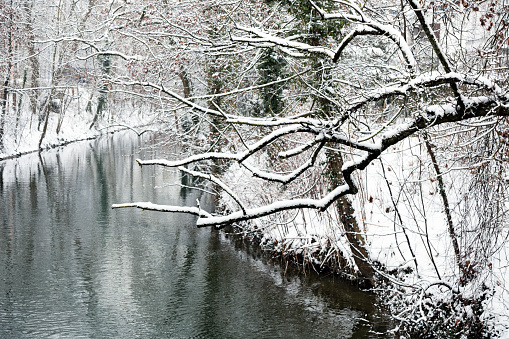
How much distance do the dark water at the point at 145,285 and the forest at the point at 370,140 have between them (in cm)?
90

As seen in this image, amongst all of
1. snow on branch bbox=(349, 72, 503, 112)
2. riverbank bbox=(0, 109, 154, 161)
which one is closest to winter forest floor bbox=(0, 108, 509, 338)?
snow on branch bbox=(349, 72, 503, 112)

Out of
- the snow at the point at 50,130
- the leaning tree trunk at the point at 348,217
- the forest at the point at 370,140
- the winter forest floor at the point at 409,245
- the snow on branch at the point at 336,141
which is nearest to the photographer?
the snow on branch at the point at 336,141

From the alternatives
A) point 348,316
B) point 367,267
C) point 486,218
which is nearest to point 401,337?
point 348,316

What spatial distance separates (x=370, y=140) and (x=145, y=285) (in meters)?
5.23

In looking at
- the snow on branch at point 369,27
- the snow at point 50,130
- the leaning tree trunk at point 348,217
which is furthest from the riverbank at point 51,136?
the snow on branch at point 369,27

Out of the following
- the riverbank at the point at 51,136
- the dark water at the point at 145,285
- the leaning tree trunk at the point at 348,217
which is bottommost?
the dark water at the point at 145,285

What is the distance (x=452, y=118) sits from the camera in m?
4.11

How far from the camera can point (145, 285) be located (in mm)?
9797

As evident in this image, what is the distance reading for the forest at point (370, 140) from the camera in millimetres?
4066

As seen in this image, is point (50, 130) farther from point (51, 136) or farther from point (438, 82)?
point (438, 82)

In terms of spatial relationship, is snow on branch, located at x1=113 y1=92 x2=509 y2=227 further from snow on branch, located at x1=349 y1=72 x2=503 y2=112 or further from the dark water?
the dark water

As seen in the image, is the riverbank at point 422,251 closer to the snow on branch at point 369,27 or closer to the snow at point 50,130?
the snow on branch at point 369,27

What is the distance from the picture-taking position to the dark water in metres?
8.05

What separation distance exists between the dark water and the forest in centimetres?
90
